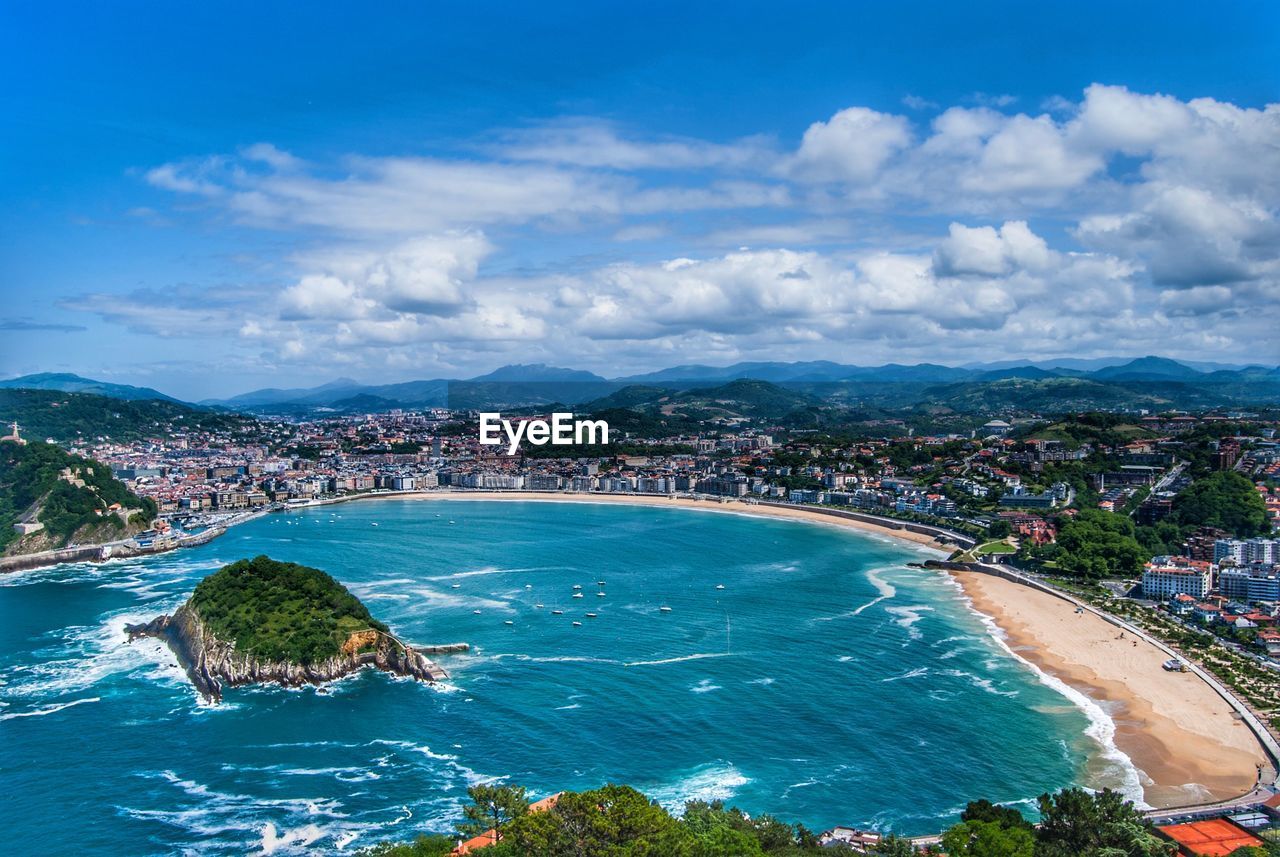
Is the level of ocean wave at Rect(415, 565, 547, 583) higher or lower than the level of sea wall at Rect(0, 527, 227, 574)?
lower

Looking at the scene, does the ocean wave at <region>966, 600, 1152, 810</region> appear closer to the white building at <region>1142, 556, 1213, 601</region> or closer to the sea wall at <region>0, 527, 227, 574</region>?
the white building at <region>1142, 556, 1213, 601</region>

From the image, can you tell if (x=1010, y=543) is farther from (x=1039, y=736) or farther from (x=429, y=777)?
(x=429, y=777)

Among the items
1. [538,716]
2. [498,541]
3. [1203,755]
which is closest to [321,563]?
[498,541]

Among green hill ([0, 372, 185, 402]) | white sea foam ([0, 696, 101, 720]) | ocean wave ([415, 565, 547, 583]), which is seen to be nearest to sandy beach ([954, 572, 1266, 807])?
ocean wave ([415, 565, 547, 583])

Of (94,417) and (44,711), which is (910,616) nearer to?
(44,711)

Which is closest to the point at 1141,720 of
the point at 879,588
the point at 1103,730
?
the point at 1103,730

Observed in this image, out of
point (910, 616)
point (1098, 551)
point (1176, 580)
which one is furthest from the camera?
point (1098, 551)
